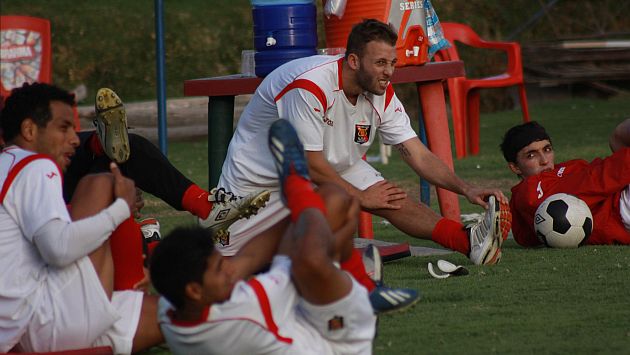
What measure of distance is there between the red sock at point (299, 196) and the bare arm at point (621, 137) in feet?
10.3

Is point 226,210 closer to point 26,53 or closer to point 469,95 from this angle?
point 469,95

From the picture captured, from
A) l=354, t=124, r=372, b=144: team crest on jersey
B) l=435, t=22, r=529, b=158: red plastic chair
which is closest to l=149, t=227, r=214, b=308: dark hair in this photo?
l=354, t=124, r=372, b=144: team crest on jersey

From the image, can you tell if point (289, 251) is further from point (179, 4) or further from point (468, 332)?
point (179, 4)

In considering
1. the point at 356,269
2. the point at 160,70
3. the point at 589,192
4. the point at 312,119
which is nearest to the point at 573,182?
the point at 589,192

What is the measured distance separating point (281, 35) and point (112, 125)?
132 centimetres

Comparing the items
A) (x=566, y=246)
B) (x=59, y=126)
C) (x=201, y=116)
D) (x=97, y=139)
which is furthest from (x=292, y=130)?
(x=201, y=116)

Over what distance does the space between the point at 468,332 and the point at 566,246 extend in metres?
2.01

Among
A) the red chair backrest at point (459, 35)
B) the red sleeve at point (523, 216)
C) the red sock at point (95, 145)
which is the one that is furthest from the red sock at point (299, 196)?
the red chair backrest at point (459, 35)

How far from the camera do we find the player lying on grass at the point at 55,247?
3707mm

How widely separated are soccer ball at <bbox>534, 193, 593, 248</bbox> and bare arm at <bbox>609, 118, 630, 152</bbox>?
0.47m

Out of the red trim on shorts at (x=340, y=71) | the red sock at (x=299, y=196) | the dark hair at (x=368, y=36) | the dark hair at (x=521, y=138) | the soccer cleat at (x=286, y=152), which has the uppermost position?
the dark hair at (x=368, y=36)

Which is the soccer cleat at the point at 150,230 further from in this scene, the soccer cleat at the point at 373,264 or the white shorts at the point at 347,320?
the white shorts at the point at 347,320

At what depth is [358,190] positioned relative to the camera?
5.66 meters

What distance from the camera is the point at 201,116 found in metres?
13.3
